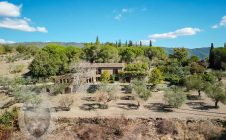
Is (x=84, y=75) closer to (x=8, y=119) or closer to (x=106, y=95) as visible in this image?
(x=106, y=95)

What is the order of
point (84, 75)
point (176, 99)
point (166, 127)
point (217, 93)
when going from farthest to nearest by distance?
point (84, 75) < point (176, 99) < point (217, 93) < point (166, 127)

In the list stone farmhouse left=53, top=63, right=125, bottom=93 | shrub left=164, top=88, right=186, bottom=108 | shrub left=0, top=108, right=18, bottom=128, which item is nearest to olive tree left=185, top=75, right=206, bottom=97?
shrub left=164, top=88, right=186, bottom=108

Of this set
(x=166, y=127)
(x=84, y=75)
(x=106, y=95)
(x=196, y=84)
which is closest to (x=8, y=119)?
(x=106, y=95)

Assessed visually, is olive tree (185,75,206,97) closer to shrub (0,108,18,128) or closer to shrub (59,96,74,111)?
shrub (59,96,74,111)

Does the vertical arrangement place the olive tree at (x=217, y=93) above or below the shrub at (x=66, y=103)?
above

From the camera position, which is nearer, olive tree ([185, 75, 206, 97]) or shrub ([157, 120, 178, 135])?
shrub ([157, 120, 178, 135])

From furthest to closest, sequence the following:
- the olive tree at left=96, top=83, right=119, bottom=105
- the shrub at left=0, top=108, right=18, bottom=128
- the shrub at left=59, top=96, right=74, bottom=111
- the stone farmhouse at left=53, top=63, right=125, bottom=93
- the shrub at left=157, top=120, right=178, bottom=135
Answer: the stone farmhouse at left=53, top=63, right=125, bottom=93 → the olive tree at left=96, top=83, right=119, bottom=105 → the shrub at left=59, top=96, right=74, bottom=111 → the shrub at left=0, top=108, right=18, bottom=128 → the shrub at left=157, top=120, right=178, bottom=135

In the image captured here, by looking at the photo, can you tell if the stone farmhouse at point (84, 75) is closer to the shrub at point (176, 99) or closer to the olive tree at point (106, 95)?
the olive tree at point (106, 95)

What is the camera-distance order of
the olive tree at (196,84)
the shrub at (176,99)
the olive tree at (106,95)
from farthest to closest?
the olive tree at (196,84)
the olive tree at (106,95)
the shrub at (176,99)

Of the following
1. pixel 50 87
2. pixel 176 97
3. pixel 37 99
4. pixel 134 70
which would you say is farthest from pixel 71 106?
pixel 134 70

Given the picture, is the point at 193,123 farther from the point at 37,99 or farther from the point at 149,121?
the point at 37,99

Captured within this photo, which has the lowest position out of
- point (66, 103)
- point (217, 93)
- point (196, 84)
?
point (66, 103)

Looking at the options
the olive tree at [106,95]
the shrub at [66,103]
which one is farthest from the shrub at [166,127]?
the shrub at [66,103]

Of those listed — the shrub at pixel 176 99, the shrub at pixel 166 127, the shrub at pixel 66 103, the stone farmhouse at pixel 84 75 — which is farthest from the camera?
the stone farmhouse at pixel 84 75
